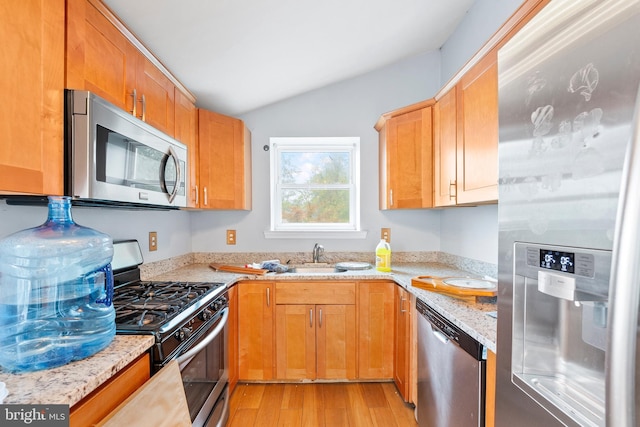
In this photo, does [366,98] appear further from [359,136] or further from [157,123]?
[157,123]

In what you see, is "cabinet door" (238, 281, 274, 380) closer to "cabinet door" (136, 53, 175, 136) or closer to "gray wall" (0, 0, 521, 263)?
"gray wall" (0, 0, 521, 263)

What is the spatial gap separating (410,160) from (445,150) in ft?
1.19

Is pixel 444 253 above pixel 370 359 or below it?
above

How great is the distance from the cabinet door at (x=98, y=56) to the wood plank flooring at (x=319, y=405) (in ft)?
6.22

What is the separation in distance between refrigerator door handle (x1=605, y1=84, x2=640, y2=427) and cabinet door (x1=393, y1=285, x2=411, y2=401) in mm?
1422

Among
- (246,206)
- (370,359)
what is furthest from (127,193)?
(370,359)

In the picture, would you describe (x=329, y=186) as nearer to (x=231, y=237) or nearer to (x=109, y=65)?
(x=231, y=237)

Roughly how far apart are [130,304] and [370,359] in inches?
63.3

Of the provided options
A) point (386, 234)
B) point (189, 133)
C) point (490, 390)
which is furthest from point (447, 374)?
point (189, 133)

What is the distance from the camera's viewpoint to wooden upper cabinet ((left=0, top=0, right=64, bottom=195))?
0.82m

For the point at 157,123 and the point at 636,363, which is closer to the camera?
the point at 636,363

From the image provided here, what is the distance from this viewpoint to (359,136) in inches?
108

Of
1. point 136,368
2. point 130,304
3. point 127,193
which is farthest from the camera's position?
point 130,304

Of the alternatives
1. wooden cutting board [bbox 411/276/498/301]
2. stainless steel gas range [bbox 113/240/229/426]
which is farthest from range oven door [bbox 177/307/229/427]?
wooden cutting board [bbox 411/276/498/301]
